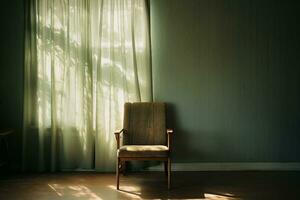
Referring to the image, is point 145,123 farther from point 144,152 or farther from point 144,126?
point 144,152

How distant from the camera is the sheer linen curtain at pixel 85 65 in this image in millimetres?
4074

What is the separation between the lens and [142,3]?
407 centimetres

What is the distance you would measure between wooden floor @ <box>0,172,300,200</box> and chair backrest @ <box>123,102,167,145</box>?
0.43m

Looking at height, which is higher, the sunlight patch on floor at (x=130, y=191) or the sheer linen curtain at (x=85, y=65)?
the sheer linen curtain at (x=85, y=65)

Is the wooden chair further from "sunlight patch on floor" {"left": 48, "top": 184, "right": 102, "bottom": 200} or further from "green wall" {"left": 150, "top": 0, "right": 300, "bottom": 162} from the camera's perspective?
"sunlight patch on floor" {"left": 48, "top": 184, "right": 102, "bottom": 200}

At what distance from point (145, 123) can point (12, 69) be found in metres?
1.78

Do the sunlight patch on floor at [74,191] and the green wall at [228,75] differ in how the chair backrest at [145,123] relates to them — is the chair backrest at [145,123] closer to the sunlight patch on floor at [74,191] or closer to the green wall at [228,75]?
the green wall at [228,75]

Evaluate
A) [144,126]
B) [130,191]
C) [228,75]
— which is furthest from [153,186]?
[228,75]

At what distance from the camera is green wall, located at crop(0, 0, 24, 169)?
164 inches

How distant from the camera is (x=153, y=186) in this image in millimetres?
3537

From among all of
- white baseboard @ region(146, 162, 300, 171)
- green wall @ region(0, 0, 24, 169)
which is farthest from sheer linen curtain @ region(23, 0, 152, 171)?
white baseboard @ region(146, 162, 300, 171)

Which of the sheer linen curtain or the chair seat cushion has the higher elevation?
the sheer linen curtain

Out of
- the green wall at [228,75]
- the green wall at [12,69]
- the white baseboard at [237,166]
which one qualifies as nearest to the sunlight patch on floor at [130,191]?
the white baseboard at [237,166]

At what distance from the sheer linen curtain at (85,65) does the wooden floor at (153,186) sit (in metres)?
0.36
